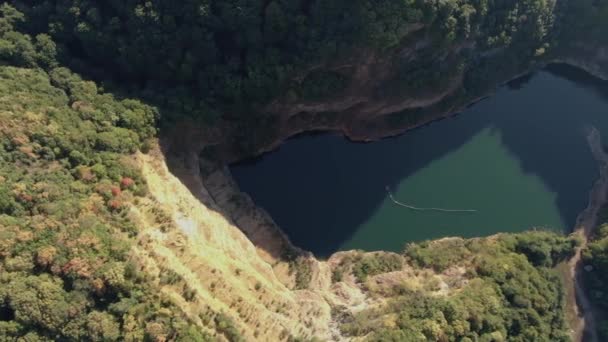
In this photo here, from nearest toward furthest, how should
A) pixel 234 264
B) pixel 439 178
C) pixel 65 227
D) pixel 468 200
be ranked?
pixel 65 227, pixel 234 264, pixel 468 200, pixel 439 178

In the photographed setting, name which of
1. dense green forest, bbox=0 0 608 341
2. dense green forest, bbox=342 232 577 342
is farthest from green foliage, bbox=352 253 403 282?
dense green forest, bbox=342 232 577 342

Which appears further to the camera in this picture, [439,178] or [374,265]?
[439,178]

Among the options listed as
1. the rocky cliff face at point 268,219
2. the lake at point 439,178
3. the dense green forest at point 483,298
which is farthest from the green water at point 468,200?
the rocky cliff face at point 268,219

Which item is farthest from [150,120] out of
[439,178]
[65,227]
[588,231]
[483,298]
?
[588,231]

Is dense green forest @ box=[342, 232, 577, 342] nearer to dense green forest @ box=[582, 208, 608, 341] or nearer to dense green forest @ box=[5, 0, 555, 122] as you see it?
dense green forest @ box=[582, 208, 608, 341]

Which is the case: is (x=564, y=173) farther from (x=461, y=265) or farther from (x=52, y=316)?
(x=52, y=316)

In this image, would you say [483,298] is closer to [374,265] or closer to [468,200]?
[374,265]

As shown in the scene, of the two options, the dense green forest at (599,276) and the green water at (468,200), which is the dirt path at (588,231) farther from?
the green water at (468,200)

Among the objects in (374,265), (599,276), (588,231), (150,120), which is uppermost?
(150,120)
